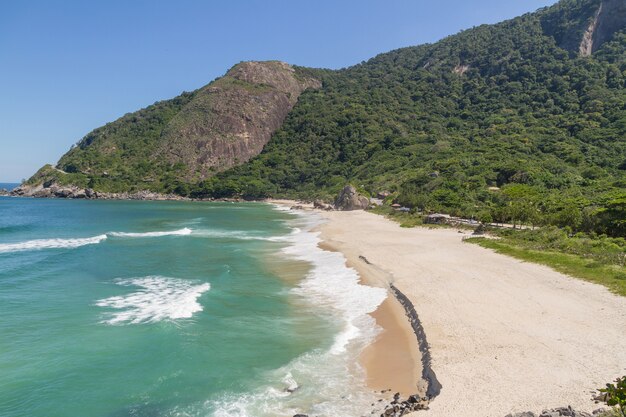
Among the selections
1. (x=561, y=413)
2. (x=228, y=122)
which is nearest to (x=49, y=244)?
(x=561, y=413)

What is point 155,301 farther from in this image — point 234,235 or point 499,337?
point 234,235

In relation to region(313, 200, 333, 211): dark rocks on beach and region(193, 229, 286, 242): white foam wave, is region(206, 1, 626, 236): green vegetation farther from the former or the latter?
region(193, 229, 286, 242): white foam wave

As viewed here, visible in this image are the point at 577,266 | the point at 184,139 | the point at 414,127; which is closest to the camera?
the point at 577,266

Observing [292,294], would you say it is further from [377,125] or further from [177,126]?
[177,126]

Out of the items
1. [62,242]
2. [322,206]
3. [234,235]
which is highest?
[322,206]

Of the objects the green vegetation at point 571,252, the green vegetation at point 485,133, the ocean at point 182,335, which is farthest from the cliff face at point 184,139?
the green vegetation at point 571,252

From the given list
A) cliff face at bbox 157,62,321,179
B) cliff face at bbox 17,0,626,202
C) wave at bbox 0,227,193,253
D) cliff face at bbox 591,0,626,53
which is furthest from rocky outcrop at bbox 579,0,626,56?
wave at bbox 0,227,193,253

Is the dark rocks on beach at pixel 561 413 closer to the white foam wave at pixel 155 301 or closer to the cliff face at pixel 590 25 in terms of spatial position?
the white foam wave at pixel 155 301
